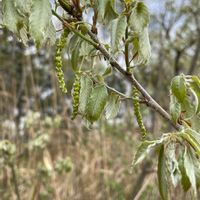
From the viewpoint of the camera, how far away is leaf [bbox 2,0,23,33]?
0.94 metres

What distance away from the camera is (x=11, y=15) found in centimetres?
94

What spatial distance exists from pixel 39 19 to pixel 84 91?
208 millimetres

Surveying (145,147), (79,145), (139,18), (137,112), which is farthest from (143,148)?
(79,145)

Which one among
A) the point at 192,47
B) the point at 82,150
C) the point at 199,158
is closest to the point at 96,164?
→ the point at 82,150

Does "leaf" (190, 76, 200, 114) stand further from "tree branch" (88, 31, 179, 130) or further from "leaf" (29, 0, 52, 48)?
"leaf" (29, 0, 52, 48)

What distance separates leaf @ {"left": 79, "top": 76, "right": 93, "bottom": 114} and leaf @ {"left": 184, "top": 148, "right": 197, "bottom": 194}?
0.21m

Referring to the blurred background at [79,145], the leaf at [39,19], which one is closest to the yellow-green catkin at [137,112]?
the leaf at [39,19]

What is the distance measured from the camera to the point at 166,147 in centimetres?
102

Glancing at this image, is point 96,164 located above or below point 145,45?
below

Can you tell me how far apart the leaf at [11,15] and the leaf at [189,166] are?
38 cm

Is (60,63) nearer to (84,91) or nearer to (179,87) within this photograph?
(84,91)

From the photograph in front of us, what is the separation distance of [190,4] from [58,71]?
4149mm

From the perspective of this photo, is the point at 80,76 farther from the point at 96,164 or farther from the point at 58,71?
the point at 96,164

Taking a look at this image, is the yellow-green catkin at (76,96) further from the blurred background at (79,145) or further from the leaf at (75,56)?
the blurred background at (79,145)
